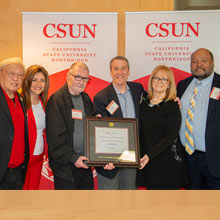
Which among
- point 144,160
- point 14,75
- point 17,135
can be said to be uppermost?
point 14,75

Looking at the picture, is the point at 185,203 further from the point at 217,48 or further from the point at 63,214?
the point at 217,48

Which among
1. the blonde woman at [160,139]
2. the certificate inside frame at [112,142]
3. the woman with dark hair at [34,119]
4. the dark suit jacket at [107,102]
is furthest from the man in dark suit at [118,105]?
the woman with dark hair at [34,119]

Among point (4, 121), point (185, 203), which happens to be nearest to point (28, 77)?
point (4, 121)

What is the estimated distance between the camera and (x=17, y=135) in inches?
119

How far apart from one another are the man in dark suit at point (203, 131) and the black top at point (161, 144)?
1.26 feet

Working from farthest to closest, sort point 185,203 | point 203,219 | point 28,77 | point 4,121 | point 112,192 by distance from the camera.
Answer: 1. point 28,77
2. point 4,121
3. point 112,192
4. point 185,203
5. point 203,219

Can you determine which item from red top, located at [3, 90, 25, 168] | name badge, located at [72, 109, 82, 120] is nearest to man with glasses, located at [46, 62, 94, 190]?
name badge, located at [72, 109, 82, 120]

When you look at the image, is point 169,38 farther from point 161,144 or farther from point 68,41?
point 161,144

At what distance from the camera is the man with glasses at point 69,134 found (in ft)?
9.90

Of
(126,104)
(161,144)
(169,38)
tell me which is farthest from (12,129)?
(169,38)

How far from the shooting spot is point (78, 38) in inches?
169

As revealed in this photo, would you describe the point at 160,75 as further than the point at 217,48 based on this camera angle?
No

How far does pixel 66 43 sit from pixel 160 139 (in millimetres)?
2064

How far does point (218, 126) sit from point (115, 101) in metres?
1.25
